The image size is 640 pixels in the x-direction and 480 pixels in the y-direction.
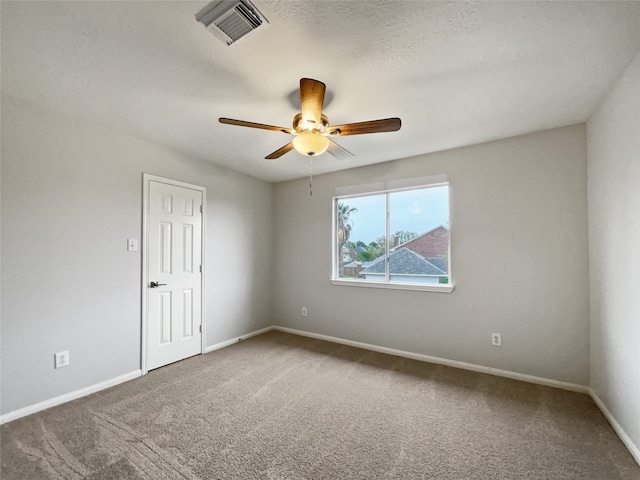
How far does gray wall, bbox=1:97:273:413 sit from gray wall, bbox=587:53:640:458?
153 inches

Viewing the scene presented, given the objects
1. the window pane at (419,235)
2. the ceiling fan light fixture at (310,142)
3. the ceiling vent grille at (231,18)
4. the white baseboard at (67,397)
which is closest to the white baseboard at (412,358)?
the white baseboard at (67,397)

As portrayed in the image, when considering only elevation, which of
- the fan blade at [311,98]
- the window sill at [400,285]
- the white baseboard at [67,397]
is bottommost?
the white baseboard at [67,397]

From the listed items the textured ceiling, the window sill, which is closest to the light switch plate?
the textured ceiling

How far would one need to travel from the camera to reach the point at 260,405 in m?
2.27

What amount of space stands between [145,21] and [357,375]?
10.3ft

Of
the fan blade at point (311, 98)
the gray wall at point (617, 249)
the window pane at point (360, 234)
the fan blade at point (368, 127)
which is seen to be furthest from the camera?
the window pane at point (360, 234)

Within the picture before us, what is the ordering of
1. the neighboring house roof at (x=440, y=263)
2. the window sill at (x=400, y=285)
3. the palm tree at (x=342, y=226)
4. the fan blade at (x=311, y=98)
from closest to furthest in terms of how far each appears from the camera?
1. the fan blade at (x=311, y=98)
2. the window sill at (x=400, y=285)
3. the neighboring house roof at (x=440, y=263)
4. the palm tree at (x=342, y=226)

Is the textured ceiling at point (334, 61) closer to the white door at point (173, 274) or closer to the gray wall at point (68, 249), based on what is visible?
the gray wall at point (68, 249)

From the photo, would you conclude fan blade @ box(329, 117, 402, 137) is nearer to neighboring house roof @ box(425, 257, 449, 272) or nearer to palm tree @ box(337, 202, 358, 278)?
neighboring house roof @ box(425, 257, 449, 272)

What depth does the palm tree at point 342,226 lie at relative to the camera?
3.97 metres

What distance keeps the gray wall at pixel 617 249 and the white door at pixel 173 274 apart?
3859 millimetres

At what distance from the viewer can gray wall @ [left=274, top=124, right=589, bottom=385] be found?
8.25 feet

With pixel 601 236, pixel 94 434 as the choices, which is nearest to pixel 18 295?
pixel 94 434

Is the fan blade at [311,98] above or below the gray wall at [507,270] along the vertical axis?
above
